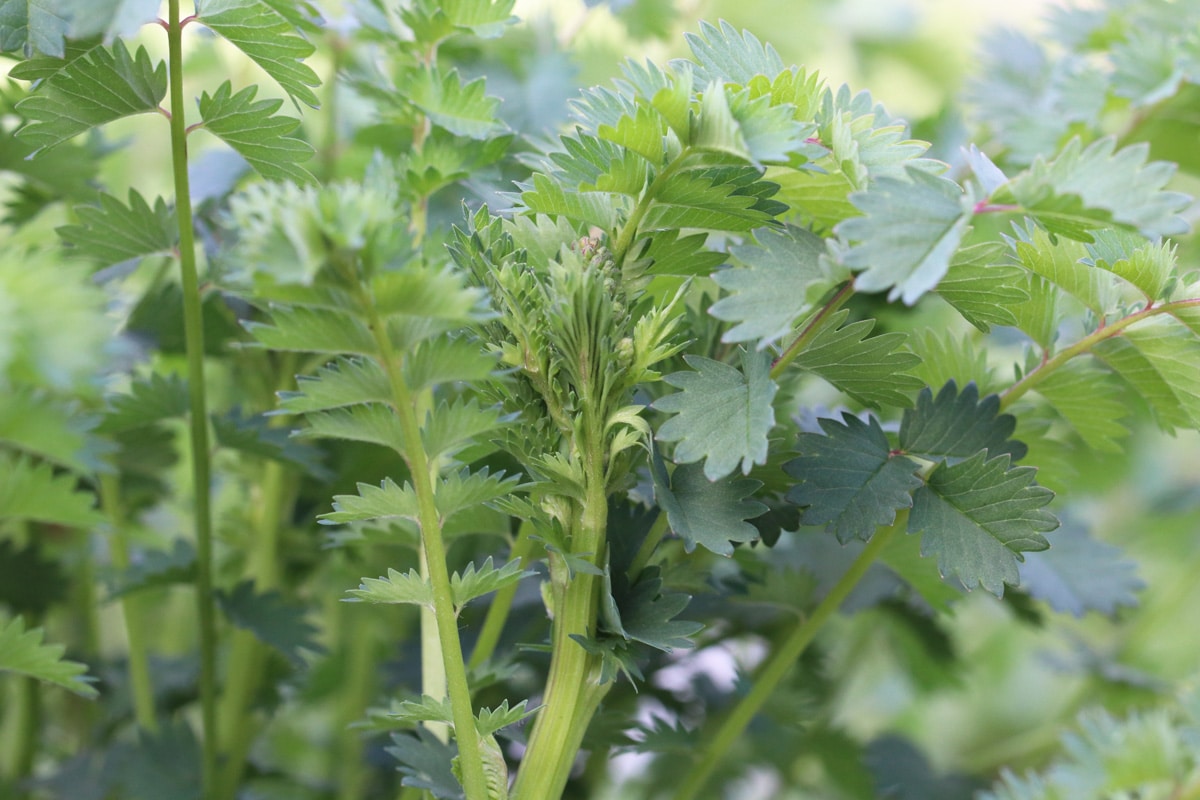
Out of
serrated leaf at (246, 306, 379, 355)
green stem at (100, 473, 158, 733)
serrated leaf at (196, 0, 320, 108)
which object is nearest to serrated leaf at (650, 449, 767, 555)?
serrated leaf at (246, 306, 379, 355)

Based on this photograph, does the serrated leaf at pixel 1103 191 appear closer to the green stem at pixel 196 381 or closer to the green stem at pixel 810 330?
the green stem at pixel 810 330

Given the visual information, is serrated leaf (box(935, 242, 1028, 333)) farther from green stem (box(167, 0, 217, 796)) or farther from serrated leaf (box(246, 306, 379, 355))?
green stem (box(167, 0, 217, 796))

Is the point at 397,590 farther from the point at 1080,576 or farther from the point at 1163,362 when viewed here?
the point at 1080,576

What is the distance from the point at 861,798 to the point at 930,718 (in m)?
0.49

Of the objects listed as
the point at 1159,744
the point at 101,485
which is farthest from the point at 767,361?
the point at 101,485

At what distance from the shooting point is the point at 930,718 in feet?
3.51

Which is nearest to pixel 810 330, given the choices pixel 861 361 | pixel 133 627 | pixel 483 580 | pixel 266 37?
pixel 861 361

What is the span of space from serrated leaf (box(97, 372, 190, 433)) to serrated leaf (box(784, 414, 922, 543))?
31cm

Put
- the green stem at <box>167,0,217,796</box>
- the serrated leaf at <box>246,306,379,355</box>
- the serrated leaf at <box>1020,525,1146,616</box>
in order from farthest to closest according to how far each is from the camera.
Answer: the serrated leaf at <box>1020,525,1146,616</box> → the green stem at <box>167,0,217,796</box> → the serrated leaf at <box>246,306,379,355</box>

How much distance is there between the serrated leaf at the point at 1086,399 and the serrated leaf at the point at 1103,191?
0.40ft

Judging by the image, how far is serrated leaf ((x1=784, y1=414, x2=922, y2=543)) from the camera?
350mm

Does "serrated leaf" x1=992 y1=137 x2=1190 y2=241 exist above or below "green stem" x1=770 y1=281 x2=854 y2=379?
above

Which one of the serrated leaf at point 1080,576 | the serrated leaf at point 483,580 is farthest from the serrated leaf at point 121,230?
the serrated leaf at point 1080,576

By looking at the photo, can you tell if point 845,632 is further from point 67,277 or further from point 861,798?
point 67,277
